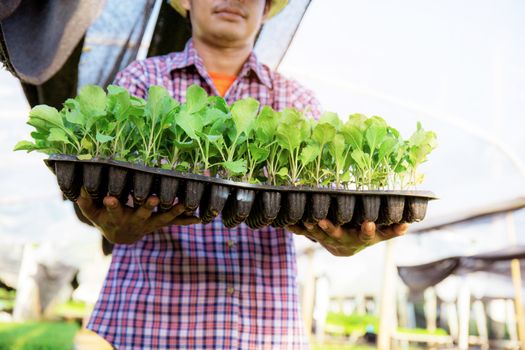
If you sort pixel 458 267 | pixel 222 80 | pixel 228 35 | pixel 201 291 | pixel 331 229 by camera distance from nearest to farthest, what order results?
pixel 331 229 → pixel 201 291 → pixel 228 35 → pixel 222 80 → pixel 458 267

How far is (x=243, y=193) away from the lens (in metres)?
0.90

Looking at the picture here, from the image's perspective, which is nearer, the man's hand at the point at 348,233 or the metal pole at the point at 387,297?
the man's hand at the point at 348,233

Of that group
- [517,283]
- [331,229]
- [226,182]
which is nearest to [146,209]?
[226,182]

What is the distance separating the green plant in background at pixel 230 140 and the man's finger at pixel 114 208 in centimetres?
8

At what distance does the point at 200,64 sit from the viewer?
1.42 meters

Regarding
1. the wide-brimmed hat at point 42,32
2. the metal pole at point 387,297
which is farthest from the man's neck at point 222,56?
the metal pole at point 387,297

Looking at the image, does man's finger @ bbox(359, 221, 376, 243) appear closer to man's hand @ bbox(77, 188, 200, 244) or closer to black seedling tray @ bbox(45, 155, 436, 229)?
black seedling tray @ bbox(45, 155, 436, 229)

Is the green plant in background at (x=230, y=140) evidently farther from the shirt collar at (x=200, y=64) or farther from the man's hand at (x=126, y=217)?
the shirt collar at (x=200, y=64)

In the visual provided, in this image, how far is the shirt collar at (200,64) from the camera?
1420 mm

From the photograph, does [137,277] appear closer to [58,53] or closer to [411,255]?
[58,53]

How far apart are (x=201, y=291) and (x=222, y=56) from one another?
0.67 m

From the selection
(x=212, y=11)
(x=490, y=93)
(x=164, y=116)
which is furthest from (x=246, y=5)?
(x=490, y=93)

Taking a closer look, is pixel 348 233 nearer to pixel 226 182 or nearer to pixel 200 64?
pixel 226 182

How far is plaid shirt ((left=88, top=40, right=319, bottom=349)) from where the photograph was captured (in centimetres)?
125
